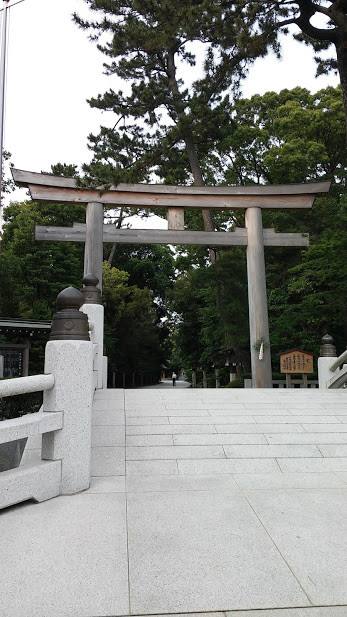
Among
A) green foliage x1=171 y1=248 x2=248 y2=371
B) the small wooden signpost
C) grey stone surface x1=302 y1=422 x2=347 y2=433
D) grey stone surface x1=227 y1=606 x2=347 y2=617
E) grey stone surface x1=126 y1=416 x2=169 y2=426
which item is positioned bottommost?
grey stone surface x1=227 y1=606 x2=347 y2=617

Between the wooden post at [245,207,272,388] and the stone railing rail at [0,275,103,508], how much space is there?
8.44 meters

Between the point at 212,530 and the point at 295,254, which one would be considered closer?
the point at 212,530

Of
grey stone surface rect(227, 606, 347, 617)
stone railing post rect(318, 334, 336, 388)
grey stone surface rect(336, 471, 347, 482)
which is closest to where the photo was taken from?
grey stone surface rect(227, 606, 347, 617)

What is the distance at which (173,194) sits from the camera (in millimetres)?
12109

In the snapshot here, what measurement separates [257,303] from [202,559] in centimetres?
996

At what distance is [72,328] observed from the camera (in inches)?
158

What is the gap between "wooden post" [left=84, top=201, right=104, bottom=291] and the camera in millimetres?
11812

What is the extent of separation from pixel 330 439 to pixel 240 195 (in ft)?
27.8

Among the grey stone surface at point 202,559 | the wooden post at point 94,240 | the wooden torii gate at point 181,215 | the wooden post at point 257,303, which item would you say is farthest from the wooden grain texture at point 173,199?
the grey stone surface at point 202,559

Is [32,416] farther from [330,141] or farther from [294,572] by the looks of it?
[330,141]

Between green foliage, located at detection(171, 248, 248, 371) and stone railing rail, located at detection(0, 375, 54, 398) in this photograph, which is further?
green foliage, located at detection(171, 248, 248, 371)

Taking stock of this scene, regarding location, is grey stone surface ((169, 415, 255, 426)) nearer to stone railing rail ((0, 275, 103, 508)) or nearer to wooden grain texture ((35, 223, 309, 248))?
stone railing rail ((0, 275, 103, 508))

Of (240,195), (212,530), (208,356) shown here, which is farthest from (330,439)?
(208,356)

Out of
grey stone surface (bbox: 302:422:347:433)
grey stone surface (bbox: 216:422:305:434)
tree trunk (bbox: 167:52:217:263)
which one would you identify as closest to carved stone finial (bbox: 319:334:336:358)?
grey stone surface (bbox: 302:422:347:433)
